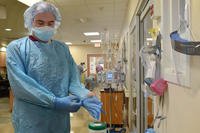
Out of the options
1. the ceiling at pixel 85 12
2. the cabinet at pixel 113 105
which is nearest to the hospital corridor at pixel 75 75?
the cabinet at pixel 113 105

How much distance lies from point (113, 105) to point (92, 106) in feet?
11.1

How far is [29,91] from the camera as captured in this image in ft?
4.52

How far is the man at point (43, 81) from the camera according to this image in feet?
4.58

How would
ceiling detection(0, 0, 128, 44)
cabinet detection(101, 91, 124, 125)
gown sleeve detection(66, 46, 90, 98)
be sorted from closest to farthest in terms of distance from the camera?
gown sleeve detection(66, 46, 90, 98) < cabinet detection(101, 91, 124, 125) < ceiling detection(0, 0, 128, 44)

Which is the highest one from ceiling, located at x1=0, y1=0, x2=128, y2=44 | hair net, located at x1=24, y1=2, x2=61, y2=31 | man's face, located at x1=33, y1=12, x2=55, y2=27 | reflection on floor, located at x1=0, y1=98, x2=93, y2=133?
ceiling, located at x1=0, y1=0, x2=128, y2=44

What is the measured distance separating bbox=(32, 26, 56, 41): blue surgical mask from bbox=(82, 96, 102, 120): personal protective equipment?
1.90 feet

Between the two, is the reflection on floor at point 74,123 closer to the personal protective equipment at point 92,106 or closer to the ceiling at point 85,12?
the ceiling at point 85,12

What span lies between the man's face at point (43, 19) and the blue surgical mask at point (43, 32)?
4cm

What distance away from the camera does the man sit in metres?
1.39

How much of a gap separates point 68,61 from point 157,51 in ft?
2.26

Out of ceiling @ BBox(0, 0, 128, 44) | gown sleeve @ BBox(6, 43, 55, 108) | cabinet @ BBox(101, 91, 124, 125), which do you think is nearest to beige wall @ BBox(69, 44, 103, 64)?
ceiling @ BBox(0, 0, 128, 44)

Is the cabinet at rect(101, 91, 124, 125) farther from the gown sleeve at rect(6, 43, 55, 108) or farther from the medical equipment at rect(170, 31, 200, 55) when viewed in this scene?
the medical equipment at rect(170, 31, 200, 55)

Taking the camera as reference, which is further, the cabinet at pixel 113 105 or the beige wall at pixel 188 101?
the cabinet at pixel 113 105

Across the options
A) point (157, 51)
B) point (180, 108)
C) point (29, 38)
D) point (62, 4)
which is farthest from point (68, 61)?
point (62, 4)
